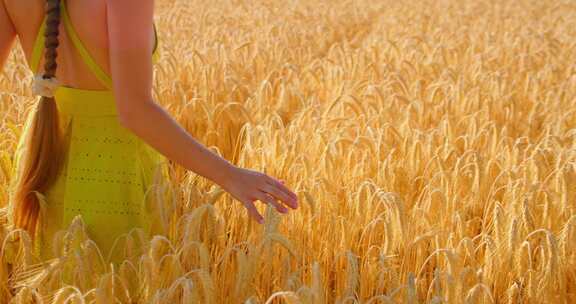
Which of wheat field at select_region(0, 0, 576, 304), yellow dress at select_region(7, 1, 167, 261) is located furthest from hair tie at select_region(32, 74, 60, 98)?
wheat field at select_region(0, 0, 576, 304)

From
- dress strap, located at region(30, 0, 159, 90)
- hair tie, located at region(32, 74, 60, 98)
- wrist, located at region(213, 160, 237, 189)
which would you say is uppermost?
dress strap, located at region(30, 0, 159, 90)

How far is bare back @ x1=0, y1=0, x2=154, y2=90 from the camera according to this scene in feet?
4.27

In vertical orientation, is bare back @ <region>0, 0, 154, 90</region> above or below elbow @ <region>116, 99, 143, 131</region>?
above

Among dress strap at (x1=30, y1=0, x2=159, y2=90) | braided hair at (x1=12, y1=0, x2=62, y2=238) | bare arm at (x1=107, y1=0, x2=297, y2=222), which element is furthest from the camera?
braided hair at (x1=12, y1=0, x2=62, y2=238)

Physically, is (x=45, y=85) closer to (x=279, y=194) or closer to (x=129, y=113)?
(x=129, y=113)

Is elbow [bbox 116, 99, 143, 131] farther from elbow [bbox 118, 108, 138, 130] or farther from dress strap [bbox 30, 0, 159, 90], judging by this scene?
dress strap [bbox 30, 0, 159, 90]

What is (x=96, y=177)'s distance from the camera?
149cm

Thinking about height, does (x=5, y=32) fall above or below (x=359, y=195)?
above

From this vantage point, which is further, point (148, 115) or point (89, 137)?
point (89, 137)

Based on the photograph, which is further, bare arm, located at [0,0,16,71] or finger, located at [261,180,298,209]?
bare arm, located at [0,0,16,71]

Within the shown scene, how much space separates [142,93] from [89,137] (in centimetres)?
29

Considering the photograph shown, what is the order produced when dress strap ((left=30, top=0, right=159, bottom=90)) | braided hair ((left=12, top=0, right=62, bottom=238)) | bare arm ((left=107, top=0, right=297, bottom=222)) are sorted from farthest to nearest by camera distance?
braided hair ((left=12, top=0, right=62, bottom=238)) < dress strap ((left=30, top=0, right=159, bottom=90)) < bare arm ((left=107, top=0, right=297, bottom=222))

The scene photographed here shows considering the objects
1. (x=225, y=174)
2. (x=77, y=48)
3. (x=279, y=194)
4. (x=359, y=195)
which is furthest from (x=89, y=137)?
(x=359, y=195)

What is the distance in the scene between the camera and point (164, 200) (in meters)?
1.45
